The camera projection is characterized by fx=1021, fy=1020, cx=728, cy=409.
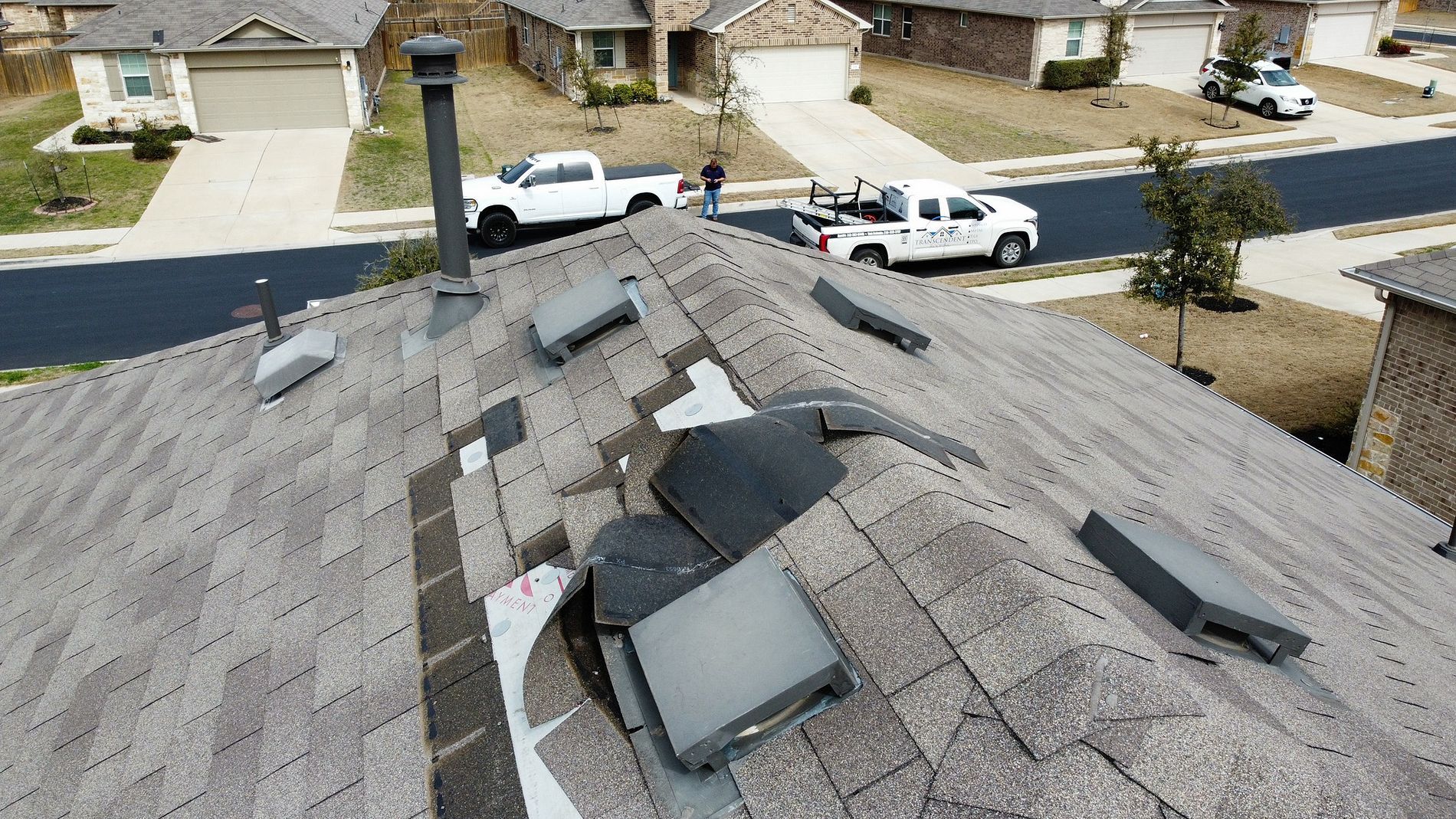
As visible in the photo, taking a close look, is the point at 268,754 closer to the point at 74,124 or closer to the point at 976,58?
the point at 74,124

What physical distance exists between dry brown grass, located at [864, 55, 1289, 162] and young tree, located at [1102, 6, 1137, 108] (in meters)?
0.75

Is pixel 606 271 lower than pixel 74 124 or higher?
higher

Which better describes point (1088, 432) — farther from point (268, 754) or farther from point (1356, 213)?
point (1356, 213)

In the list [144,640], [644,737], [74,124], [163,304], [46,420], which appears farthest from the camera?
[74,124]

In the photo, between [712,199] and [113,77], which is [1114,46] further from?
[113,77]

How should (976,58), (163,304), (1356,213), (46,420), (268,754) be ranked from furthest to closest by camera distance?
(976,58) → (1356,213) → (163,304) → (46,420) → (268,754)

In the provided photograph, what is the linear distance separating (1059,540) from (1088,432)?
2.98m

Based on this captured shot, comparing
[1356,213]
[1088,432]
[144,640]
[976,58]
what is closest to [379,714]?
[144,640]

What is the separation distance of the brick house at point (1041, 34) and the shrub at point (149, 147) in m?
32.7

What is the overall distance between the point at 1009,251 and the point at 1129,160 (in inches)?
512

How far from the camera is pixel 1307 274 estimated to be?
24.4 metres

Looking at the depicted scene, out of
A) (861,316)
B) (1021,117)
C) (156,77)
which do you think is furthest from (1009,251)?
(156,77)

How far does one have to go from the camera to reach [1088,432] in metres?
7.38

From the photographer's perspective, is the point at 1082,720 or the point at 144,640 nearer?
the point at 1082,720
